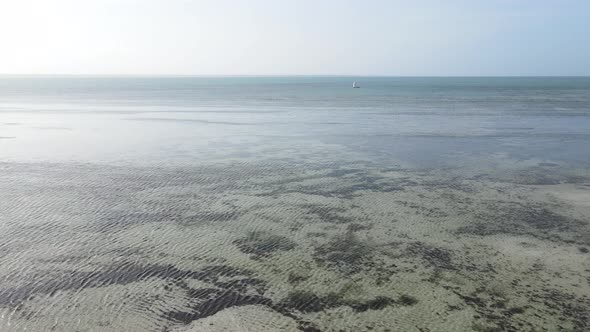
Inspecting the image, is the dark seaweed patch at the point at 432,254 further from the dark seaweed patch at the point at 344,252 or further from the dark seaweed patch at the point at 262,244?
the dark seaweed patch at the point at 262,244

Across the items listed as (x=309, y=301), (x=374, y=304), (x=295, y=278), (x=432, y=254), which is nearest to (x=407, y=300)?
(x=374, y=304)

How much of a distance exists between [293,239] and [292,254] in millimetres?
759

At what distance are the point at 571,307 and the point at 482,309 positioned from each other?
1.33 meters

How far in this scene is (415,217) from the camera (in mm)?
10219

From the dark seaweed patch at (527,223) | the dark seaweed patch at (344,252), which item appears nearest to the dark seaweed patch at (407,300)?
the dark seaweed patch at (344,252)

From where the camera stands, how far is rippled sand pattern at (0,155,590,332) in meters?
6.02

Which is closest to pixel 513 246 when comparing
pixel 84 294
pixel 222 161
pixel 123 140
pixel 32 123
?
pixel 84 294

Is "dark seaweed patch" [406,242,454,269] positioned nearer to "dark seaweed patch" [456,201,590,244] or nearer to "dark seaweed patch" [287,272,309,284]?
"dark seaweed patch" [456,201,590,244]

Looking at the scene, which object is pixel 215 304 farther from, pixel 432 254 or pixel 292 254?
pixel 432 254

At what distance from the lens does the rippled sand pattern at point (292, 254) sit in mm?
6020

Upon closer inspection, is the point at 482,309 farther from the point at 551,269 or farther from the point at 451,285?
the point at 551,269

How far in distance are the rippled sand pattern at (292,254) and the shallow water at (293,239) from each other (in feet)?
0.12

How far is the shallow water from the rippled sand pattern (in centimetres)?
4

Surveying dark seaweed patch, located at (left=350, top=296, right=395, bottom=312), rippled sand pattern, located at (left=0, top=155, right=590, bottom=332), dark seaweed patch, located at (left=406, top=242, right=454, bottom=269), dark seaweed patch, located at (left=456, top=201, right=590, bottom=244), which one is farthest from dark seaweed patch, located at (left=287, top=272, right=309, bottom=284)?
dark seaweed patch, located at (left=456, top=201, right=590, bottom=244)
